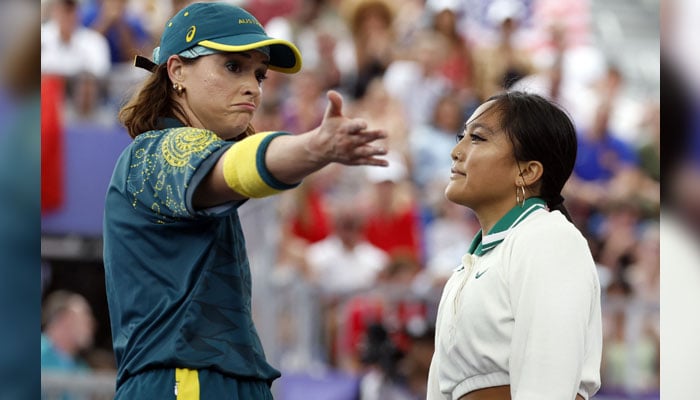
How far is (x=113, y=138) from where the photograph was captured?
845 cm

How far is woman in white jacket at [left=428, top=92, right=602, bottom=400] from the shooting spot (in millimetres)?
2514

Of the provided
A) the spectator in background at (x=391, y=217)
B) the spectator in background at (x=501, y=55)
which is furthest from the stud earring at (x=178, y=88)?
the spectator in background at (x=501, y=55)

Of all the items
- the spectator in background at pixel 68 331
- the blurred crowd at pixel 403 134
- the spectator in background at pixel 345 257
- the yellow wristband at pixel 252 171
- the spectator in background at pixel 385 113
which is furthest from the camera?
the spectator in background at pixel 385 113

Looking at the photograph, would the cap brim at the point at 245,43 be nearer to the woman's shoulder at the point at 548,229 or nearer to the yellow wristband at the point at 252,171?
the yellow wristband at the point at 252,171

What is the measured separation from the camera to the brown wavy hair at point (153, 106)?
2.74 m

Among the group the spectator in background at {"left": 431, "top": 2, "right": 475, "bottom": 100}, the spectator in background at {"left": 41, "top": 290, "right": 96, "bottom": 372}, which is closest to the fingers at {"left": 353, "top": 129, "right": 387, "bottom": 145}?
the spectator in background at {"left": 41, "top": 290, "right": 96, "bottom": 372}

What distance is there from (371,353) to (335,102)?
4921 mm

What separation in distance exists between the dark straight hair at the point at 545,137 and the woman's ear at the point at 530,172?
0.01 m

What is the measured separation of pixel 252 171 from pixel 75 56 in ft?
24.9

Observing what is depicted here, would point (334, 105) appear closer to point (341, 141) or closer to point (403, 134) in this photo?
point (341, 141)

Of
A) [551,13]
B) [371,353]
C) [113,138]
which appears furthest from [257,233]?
[551,13]

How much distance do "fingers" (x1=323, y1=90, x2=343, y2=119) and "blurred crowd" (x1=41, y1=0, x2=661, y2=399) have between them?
485cm

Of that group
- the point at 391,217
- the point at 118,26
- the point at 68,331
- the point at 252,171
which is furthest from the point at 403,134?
the point at 252,171

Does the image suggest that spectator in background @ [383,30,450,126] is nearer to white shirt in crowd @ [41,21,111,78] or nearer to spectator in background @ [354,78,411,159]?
spectator in background @ [354,78,411,159]
